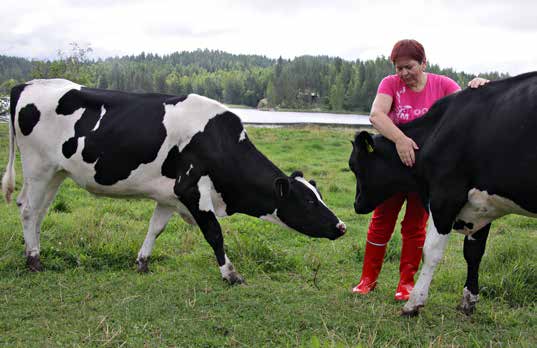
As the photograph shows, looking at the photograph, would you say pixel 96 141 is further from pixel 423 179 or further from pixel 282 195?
pixel 423 179

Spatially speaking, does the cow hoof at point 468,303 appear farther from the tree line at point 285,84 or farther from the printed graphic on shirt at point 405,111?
the tree line at point 285,84

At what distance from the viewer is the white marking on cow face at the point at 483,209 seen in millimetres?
4293

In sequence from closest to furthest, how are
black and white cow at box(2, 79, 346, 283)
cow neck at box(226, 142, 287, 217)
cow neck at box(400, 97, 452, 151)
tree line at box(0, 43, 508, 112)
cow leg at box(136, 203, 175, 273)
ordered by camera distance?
cow neck at box(400, 97, 452, 151) → black and white cow at box(2, 79, 346, 283) → cow neck at box(226, 142, 287, 217) → cow leg at box(136, 203, 175, 273) → tree line at box(0, 43, 508, 112)

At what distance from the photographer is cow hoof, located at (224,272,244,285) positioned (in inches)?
222

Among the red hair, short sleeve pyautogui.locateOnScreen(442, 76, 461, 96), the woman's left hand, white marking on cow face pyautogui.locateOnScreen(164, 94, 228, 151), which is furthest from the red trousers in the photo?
white marking on cow face pyautogui.locateOnScreen(164, 94, 228, 151)

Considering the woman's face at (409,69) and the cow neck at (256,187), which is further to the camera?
the cow neck at (256,187)

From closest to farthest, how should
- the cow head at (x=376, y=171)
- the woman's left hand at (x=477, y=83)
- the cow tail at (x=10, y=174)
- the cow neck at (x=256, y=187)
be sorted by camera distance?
the woman's left hand at (x=477, y=83), the cow head at (x=376, y=171), the cow neck at (x=256, y=187), the cow tail at (x=10, y=174)

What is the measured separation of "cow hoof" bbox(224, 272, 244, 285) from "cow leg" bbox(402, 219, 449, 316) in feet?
5.69

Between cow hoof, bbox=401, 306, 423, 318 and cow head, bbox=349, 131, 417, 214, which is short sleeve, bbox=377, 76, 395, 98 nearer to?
cow head, bbox=349, 131, 417, 214

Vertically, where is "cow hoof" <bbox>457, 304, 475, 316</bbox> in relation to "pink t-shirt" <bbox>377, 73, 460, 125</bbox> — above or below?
below

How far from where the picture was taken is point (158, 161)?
5777 mm

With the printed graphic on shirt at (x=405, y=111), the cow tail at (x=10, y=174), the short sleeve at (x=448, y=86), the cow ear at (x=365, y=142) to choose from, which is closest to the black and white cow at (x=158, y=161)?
the cow tail at (x=10, y=174)

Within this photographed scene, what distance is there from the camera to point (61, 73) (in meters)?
25.4

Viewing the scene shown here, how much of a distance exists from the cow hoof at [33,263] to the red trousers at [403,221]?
3.62 meters
